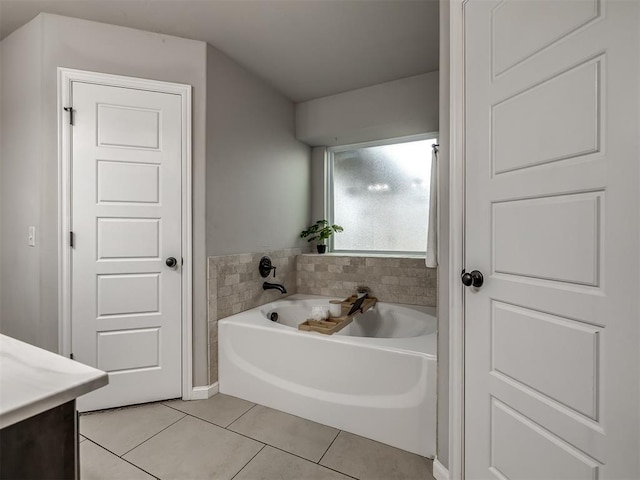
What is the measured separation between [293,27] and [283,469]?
2620 mm

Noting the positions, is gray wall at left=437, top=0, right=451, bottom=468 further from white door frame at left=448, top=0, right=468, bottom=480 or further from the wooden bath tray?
the wooden bath tray

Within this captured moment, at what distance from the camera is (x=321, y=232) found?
3.31 meters

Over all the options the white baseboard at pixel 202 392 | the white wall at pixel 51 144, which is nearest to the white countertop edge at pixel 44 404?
the white wall at pixel 51 144

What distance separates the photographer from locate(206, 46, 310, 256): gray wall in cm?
228

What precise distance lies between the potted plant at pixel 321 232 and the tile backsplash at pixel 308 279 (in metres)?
0.16

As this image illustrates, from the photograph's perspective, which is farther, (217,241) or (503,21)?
(217,241)

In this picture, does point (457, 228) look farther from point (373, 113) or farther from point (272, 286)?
point (373, 113)

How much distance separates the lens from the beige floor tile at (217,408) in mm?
1950

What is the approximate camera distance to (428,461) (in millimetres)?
1577

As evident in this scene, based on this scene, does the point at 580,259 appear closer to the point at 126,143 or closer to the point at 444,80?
the point at 444,80

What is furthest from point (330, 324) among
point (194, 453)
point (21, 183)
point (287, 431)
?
point (21, 183)

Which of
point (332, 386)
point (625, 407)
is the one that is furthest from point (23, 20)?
point (625, 407)

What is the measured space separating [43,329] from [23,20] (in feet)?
6.50

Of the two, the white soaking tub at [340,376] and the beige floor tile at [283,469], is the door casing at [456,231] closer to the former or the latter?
the white soaking tub at [340,376]
